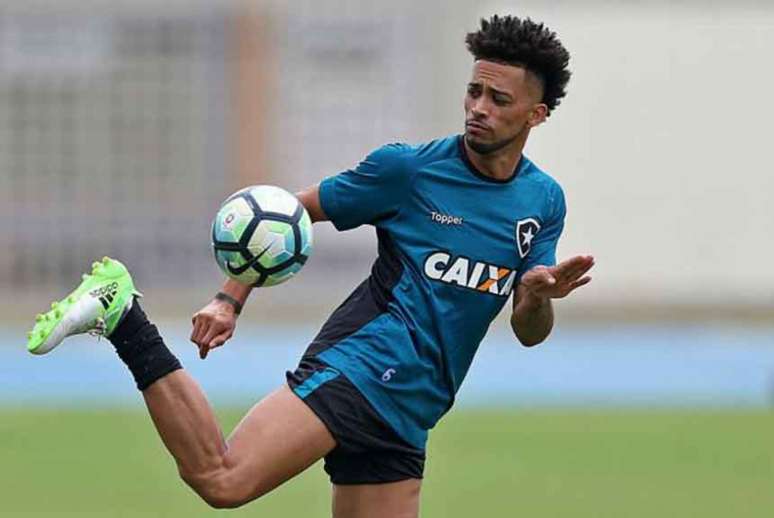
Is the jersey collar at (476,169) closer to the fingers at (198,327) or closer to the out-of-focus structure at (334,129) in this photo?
the fingers at (198,327)

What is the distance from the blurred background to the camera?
831 inches

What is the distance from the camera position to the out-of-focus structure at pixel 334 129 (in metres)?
25.3

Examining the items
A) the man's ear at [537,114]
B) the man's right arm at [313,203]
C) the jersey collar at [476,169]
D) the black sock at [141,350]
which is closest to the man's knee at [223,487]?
the black sock at [141,350]

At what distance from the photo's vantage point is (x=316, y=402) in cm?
696

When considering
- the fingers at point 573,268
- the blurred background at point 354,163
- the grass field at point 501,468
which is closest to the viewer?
the fingers at point 573,268

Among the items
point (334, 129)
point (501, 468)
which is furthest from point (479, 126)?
point (334, 129)

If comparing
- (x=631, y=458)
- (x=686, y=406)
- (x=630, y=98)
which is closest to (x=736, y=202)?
(x=630, y=98)

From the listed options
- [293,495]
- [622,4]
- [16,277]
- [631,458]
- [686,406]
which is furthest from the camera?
[622,4]

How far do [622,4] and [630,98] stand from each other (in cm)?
141

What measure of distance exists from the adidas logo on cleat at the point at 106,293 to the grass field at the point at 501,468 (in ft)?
15.9

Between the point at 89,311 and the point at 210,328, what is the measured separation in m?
0.48

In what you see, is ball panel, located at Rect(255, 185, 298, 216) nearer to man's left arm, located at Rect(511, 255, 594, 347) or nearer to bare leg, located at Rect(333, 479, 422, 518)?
man's left arm, located at Rect(511, 255, 594, 347)

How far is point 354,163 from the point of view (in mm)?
25984

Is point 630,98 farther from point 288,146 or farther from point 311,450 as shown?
point 311,450
